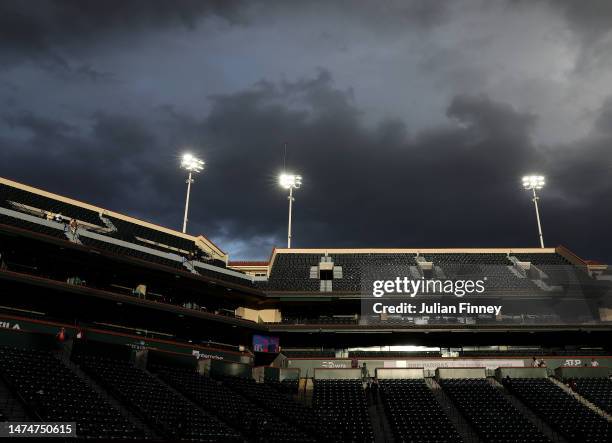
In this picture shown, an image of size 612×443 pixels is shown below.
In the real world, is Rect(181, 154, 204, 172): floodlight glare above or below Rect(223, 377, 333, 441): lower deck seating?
above

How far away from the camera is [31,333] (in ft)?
93.7

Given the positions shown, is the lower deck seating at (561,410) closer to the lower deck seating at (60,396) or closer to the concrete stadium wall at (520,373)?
the concrete stadium wall at (520,373)

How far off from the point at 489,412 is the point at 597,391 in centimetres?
1052

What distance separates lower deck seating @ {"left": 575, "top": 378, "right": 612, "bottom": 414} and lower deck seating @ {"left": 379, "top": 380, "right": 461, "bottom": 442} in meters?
11.3

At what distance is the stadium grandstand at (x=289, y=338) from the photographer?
1049 inches

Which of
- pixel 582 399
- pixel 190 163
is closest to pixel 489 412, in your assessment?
pixel 582 399

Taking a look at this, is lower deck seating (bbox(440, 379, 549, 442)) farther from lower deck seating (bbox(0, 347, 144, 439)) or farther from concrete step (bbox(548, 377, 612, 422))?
lower deck seating (bbox(0, 347, 144, 439))

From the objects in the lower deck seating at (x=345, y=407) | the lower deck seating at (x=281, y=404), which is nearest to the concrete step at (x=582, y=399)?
the lower deck seating at (x=345, y=407)

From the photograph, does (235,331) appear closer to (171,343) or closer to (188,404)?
(171,343)

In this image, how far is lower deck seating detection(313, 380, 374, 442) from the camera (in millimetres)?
28769

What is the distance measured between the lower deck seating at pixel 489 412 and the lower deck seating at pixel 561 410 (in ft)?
4.74

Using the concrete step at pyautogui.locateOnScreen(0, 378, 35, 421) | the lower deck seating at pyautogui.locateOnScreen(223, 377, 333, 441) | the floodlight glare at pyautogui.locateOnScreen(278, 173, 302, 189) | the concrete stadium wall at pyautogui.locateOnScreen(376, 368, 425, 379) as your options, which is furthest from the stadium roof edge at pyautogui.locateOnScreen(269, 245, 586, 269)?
the concrete step at pyautogui.locateOnScreen(0, 378, 35, 421)

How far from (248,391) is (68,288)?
1356 centimetres

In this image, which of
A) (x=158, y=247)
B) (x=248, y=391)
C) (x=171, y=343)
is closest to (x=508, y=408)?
(x=248, y=391)
